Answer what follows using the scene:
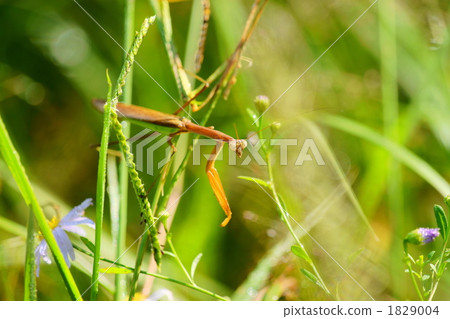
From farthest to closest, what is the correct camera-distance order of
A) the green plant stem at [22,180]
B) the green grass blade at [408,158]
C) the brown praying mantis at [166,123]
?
1. the green grass blade at [408,158]
2. the brown praying mantis at [166,123]
3. the green plant stem at [22,180]

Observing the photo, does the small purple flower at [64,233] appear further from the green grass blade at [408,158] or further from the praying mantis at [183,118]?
the green grass blade at [408,158]

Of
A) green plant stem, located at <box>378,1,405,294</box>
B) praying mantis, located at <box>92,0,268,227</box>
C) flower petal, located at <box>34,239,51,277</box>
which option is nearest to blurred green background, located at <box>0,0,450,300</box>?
green plant stem, located at <box>378,1,405,294</box>

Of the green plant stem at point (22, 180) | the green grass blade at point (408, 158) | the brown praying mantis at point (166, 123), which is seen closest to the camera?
the green plant stem at point (22, 180)

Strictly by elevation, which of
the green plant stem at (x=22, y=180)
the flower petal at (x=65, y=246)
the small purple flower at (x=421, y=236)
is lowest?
the small purple flower at (x=421, y=236)

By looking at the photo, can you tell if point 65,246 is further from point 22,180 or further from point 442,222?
point 442,222

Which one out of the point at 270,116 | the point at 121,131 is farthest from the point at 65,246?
the point at 270,116

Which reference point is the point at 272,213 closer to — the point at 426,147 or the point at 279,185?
the point at 279,185

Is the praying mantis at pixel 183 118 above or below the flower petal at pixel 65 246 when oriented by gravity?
above

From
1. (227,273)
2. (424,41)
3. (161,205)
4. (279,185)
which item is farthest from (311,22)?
(161,205)

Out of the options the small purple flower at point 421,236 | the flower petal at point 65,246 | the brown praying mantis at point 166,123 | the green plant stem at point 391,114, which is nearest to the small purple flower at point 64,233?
the flower petal at point 65,246
